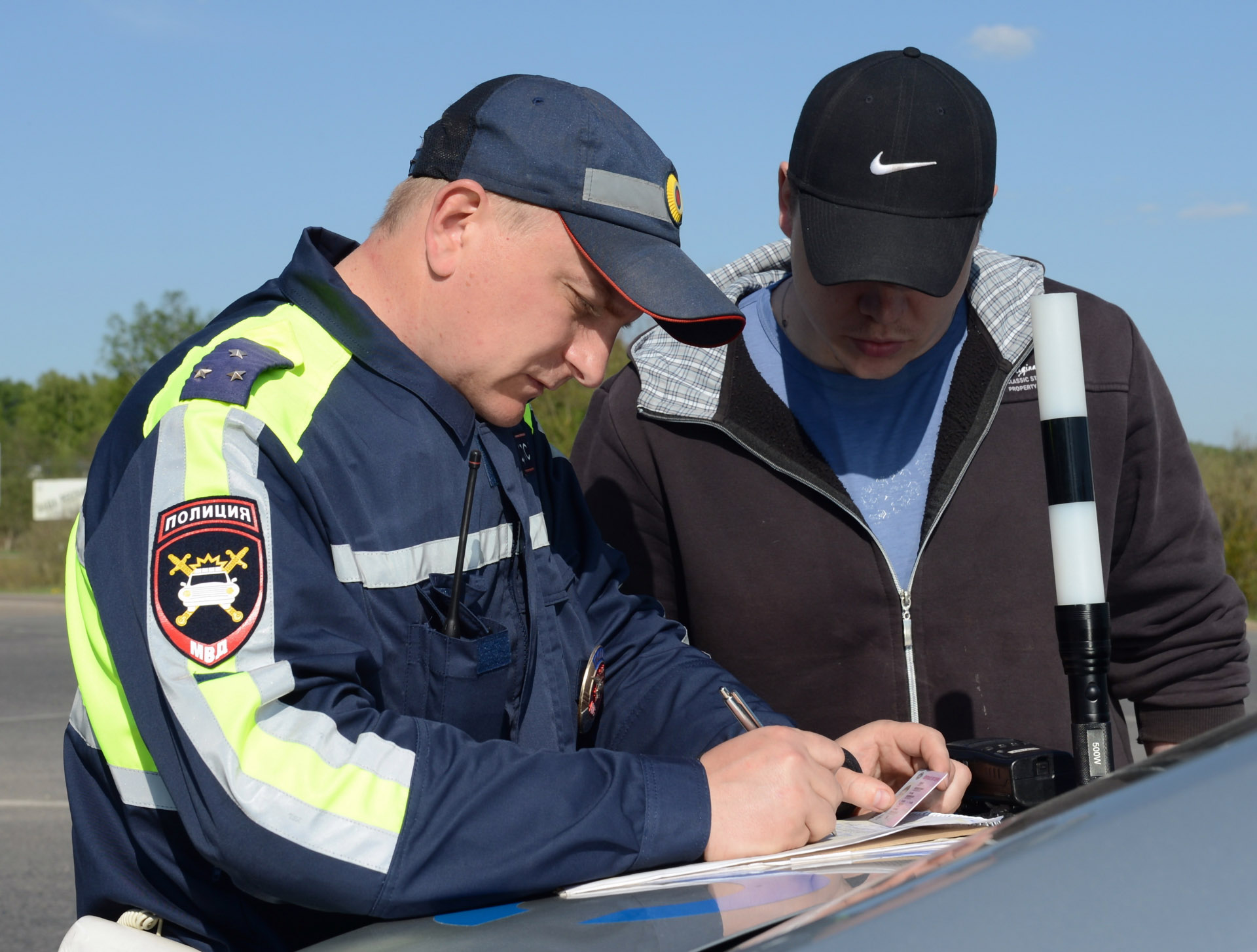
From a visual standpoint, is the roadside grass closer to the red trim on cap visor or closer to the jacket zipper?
the jacket zipper

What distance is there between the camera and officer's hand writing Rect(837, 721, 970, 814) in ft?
5.94

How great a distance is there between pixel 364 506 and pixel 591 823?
495 millimetres

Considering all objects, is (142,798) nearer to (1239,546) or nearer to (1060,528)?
(1060,528)

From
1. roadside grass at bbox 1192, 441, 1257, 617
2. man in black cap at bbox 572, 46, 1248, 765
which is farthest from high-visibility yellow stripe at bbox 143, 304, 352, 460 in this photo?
roadside grass at bbox 1192, 441, 1257, 617

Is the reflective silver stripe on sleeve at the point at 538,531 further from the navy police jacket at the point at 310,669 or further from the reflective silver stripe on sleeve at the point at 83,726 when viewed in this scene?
the reflective silver stripe on sleeve at the point at 83,726

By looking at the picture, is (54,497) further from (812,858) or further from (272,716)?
(812,858)

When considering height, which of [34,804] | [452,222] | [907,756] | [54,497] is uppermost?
[54,497]

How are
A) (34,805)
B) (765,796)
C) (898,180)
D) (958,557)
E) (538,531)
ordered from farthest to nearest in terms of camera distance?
(34,805), (958,557), (898,180), (538,531), (765,796)

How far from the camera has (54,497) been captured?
28.3m

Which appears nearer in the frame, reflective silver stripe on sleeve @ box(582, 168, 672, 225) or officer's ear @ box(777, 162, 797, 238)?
reflective silver stripe on sleeve @ box(582, 168, 672, 225)

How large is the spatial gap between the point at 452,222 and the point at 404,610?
0.54 metres

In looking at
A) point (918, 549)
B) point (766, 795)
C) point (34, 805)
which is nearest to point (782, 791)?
point (766, 795)

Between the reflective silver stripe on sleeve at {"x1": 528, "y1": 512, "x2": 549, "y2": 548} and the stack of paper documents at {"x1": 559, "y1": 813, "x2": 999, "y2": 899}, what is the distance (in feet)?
1.99


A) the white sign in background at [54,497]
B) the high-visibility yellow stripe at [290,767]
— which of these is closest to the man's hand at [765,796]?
the high-visibility yellow stripe at [290,767]
